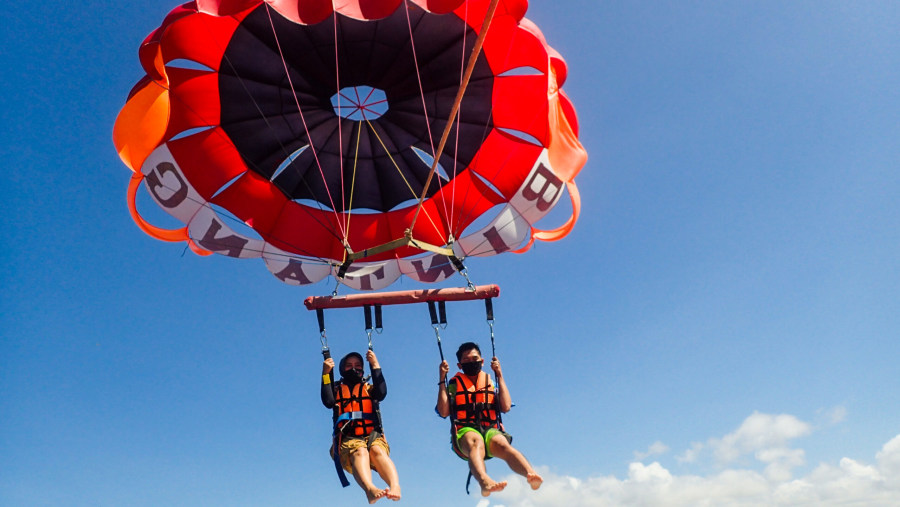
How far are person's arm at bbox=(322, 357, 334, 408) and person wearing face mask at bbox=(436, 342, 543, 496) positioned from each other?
1.09m

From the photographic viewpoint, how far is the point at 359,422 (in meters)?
6.74

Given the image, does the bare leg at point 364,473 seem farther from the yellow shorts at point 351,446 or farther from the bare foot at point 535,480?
the bare foot at point 535,480

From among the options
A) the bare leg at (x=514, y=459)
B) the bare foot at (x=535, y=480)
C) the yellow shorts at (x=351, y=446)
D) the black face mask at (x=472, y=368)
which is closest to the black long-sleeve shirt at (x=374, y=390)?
the yellow shorts at (x=351, y=446)

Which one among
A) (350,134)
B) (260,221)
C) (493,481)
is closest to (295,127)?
(350,134)

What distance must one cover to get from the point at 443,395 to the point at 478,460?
77 cm

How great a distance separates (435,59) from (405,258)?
2.81 metres

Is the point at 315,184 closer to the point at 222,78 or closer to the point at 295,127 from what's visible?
the point at 295,127

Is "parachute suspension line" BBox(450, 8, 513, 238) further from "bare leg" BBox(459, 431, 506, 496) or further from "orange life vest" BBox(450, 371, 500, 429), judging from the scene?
"bare leg" BBox(459, 431, 506, 496)

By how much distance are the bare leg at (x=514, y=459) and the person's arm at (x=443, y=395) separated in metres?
→ 0.58

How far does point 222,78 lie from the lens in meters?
7.55

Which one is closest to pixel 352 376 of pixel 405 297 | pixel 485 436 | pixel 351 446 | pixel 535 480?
pixel 351 446

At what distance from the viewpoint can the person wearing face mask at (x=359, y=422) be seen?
252 inches

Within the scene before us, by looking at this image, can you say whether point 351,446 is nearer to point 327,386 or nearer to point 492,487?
point 327,386

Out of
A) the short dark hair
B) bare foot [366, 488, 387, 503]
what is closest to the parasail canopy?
the short dark hair
